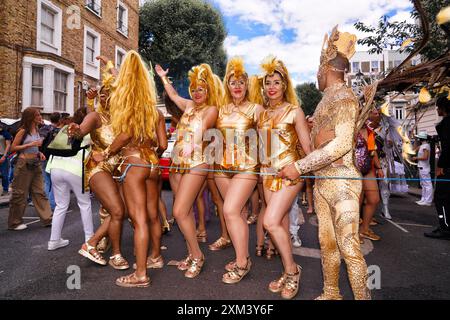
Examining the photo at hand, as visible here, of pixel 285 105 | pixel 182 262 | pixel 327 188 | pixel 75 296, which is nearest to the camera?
pixel 327 188

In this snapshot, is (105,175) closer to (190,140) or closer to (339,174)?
(190,140)

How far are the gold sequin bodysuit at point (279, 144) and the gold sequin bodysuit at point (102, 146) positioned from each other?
1.60 meters

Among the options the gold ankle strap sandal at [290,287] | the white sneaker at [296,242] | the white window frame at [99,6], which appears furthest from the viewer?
the white window frame at [99,6]

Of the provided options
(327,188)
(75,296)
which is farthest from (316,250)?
(75,296)

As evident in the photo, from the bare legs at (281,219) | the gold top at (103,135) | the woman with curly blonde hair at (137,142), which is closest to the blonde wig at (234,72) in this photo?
the woman with curly blonde hair at (137,142)

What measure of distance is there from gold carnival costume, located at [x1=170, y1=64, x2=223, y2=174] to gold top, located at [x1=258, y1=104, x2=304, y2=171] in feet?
2.33

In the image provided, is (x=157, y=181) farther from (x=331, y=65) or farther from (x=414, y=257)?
(x=414, y=257)

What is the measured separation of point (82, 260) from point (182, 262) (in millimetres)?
1264

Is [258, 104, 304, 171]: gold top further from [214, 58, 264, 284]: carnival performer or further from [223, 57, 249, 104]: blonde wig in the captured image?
[223, 57, 249, 104]: blonde wig

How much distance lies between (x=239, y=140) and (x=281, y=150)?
0.47 m

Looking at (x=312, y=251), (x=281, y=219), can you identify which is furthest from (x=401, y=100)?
(x=281, y=219)

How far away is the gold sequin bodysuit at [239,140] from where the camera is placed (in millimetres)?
3293

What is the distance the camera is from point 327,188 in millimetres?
2518

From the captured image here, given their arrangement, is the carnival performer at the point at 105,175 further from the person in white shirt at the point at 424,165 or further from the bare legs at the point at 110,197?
the person in white shirt at the point at 424,165
